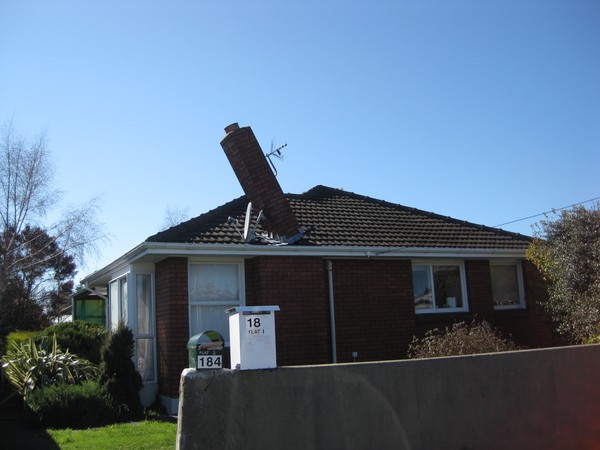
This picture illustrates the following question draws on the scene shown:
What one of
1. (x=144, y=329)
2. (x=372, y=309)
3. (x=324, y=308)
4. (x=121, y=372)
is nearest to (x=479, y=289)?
(x=372, y=309)

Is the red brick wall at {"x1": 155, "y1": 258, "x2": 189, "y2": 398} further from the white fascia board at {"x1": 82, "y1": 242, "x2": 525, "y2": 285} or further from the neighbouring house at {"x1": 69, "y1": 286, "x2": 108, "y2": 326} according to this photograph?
the neighbouring house at {"x1": 69, "y1": 286, "x2": 108, "y2": 326}

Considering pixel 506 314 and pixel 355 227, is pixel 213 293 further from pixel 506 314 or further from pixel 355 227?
pixel 506 314

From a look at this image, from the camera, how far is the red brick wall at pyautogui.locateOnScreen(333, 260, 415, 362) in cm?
1300

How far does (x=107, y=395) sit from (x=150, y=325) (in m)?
2.27

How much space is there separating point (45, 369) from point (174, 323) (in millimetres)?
2781

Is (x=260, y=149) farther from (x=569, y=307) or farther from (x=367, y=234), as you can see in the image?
(x=569, y=307)

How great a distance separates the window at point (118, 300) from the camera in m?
13.9

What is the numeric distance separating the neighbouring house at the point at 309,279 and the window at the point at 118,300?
5 centimetres

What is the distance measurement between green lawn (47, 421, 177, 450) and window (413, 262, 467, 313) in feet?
21.3

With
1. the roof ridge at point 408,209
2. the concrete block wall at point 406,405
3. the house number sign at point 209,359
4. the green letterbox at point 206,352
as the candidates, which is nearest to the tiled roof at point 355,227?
the roof ridge at point 408,209

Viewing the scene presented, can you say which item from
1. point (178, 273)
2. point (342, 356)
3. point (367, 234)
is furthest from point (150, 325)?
point (367, 234)

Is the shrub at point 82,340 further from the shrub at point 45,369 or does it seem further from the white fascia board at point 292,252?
the white fascia board at point 292,252

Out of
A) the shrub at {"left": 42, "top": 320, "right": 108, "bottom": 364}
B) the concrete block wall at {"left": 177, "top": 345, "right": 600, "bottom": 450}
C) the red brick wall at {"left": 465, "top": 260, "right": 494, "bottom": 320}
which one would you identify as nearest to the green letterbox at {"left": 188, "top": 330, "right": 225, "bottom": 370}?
the concrete block wall at {"left": 177, "top": 345, "right": 600, "bottom": 450}

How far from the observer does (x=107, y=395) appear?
435 inches
